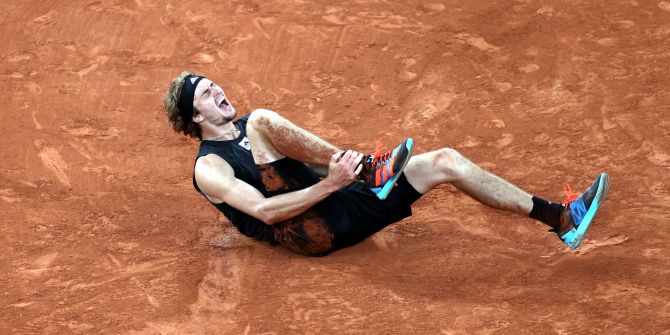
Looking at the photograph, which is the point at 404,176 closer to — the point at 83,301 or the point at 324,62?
the point at 83,301

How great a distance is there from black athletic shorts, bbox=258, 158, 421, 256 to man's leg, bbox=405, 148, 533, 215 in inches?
7.2

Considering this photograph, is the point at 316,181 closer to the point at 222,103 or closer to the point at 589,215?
the point at 222,103

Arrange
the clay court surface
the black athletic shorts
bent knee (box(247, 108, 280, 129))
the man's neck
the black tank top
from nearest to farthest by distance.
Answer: the clay court surface → bent knee (box(247, 108, 280, 129)) → the black athletic shorts → the black tank top → the man's neck

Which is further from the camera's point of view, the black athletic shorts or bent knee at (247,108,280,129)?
the black athletic shorts

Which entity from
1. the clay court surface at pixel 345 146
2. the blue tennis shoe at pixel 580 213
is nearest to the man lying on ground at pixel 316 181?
the blue tennis shoe at pixel 580 213

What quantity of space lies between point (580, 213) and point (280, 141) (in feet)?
6.00

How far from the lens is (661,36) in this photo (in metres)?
9.60

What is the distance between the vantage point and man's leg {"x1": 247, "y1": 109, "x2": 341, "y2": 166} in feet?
20.9

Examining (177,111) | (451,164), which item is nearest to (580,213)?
(451,164)

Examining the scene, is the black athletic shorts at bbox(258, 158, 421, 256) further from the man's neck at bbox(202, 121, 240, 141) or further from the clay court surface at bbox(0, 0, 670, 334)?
the man's neck at bbox(202, 121, 240, 141)

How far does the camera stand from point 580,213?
617 cm

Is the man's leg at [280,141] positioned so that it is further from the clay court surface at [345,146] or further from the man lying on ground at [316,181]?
the clay court surface at [345,146]

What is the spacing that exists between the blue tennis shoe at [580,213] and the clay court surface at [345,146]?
31 cm

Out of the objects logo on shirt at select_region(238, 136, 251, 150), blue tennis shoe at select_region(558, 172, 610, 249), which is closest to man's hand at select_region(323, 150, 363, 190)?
logo on shirt at select_region(238, 136, 251, 150)
